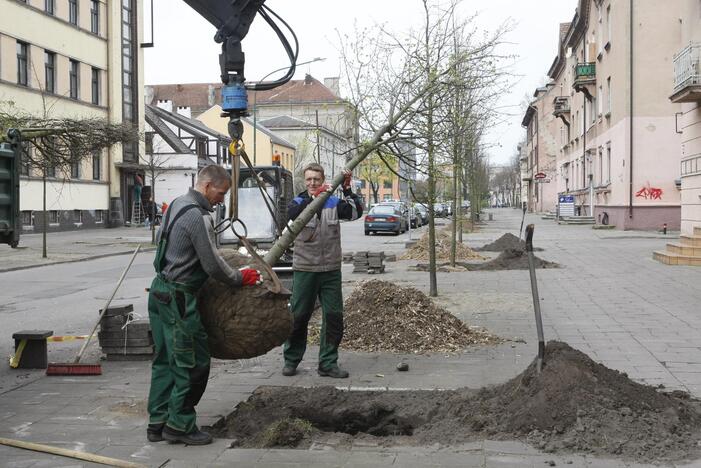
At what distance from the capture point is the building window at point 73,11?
38625 mm

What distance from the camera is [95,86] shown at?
1639 inches

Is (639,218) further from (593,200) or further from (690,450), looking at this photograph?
(690,450)

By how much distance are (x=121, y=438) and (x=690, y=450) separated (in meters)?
3.56

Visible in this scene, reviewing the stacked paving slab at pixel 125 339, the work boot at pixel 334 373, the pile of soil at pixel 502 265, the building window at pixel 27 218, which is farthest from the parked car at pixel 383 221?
the work boot at pixel 334 373

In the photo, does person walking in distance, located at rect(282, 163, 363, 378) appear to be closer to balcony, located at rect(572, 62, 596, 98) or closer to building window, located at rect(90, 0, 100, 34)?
balcony, located at rect(572, 62, 596, 98)

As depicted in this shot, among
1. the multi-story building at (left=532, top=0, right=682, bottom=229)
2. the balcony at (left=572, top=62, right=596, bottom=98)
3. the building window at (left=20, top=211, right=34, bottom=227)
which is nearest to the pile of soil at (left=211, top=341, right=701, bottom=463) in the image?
the multi-story building at (left=532, top=0, right=682, bottom=229)

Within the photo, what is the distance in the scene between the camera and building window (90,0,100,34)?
4083 cm

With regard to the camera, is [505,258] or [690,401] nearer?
[690,401]

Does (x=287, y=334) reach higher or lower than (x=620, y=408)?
higher

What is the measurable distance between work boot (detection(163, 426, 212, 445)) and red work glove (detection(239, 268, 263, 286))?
1009 mm

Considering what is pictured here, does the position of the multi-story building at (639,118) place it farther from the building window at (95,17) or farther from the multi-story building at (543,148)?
the multi-story building at (543,148)

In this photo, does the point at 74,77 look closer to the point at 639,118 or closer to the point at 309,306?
the point at 639,118

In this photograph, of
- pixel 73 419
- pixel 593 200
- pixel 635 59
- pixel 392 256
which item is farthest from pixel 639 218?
pixel 73 419

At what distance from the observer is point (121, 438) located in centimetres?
507
